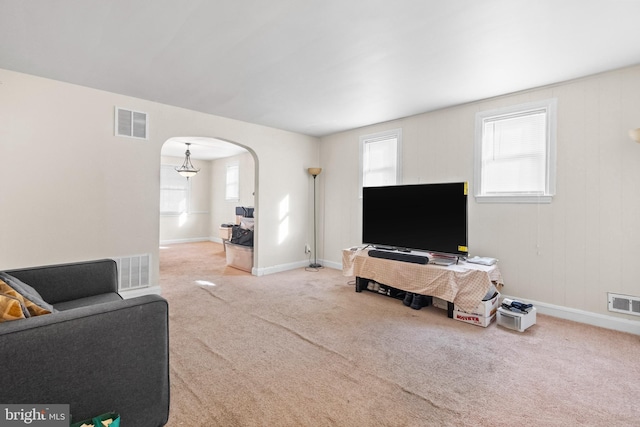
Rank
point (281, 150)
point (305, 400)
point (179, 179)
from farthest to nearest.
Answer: point (179, 179), point (281, 150), point (305, 400)

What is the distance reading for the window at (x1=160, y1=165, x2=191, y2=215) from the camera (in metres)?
8.52

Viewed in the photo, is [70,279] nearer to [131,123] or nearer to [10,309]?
[10,309]

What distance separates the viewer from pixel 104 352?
4.28ft

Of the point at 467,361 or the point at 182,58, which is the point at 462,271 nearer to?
the point at 467,361

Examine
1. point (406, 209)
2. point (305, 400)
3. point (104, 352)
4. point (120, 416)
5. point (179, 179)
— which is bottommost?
point (305, 400)

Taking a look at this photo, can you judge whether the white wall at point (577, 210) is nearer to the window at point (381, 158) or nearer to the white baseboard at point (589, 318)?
the white baseboard at point (589, 318)

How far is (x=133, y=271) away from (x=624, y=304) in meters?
5.34

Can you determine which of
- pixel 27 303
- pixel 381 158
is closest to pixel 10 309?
pixel 27 303

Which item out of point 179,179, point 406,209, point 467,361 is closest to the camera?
point 467,361

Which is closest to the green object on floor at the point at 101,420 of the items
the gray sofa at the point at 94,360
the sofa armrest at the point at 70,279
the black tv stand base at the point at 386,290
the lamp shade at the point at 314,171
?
the gray sofa at the point at 94,360

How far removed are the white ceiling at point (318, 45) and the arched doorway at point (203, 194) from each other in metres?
4.43

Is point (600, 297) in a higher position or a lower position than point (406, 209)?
lower

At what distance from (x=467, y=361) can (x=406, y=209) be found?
6.24ft

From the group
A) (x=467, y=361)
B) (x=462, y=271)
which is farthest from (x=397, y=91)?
(x=467, y=361)
